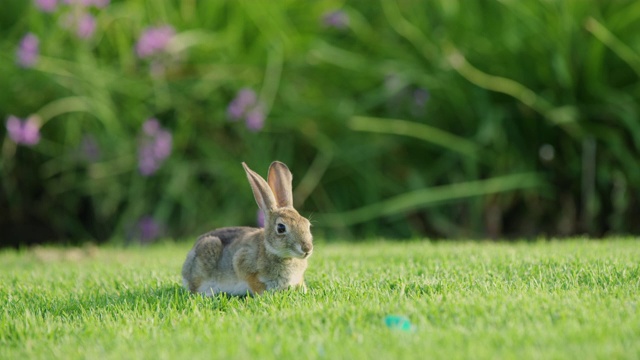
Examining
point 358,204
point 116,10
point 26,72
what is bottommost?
point 358,204

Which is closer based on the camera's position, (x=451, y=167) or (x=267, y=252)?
(x=267, y=252)

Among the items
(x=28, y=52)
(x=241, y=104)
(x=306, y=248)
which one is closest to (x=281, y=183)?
(x=306, y=248)

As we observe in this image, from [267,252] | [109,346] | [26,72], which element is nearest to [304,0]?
[26,72]

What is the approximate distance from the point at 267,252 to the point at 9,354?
3.95 ft

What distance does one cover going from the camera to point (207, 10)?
7.79 metres

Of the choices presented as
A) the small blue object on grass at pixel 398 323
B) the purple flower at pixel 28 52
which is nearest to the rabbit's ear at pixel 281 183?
the small blue object on grass at pixel 398 323

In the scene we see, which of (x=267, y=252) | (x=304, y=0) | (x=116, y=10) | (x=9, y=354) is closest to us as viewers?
(x=9, y=354)

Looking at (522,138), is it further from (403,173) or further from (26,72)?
(26,72)

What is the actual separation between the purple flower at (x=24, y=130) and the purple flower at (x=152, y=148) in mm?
809

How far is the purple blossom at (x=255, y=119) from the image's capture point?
6.99 m

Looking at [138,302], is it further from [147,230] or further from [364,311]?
[147,230]

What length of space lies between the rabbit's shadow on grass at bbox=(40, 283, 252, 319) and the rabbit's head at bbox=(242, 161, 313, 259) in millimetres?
275

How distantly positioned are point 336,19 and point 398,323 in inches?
188

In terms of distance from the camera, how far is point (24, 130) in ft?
22.2
